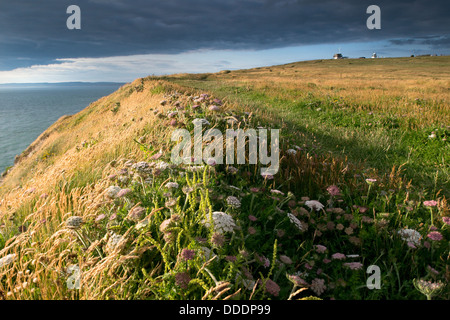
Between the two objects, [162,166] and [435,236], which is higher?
[162,166]

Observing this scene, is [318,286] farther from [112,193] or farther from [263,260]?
[112,193]

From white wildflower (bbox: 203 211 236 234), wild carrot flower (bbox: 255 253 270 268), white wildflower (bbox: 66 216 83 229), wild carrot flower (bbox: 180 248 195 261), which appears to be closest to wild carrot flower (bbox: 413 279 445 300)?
wild carrot flower (bbox: 255 253 270 268)

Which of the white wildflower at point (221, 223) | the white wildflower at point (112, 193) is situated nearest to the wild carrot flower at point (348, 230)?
the white wildflower at point (221, 223)

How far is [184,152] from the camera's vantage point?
3.76 m

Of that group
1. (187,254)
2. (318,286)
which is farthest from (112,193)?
(318,286)

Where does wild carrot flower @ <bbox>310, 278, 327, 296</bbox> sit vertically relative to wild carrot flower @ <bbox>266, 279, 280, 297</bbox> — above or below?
below

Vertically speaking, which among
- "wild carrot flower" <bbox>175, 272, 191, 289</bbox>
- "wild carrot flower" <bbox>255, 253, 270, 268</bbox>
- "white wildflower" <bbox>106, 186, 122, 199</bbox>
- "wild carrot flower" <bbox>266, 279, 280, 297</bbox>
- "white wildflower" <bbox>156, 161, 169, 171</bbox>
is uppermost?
"white wildflower" <bbox>156, 161, 169, 171</bbox>

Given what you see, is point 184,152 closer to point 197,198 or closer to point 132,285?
point 197,198

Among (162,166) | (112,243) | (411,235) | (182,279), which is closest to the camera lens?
(182,279)

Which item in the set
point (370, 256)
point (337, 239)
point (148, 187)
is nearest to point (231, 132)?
point (148, 187)

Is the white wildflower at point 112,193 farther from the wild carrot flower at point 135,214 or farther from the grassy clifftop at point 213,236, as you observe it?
the wild carrot flower at point 135,214

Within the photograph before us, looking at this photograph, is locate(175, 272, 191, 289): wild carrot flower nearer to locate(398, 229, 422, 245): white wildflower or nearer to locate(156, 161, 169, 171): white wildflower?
locate(156, 161, 169, 171): white wildflower

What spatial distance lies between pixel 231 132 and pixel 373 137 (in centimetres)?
550

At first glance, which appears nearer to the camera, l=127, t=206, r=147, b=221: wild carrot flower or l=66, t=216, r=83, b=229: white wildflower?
l=66, t=216, r=83, b=229: white wildflower
